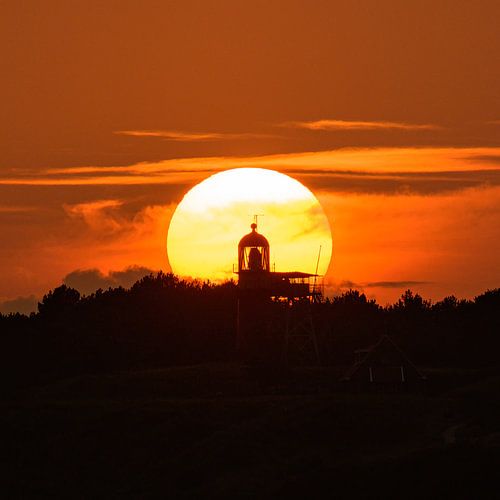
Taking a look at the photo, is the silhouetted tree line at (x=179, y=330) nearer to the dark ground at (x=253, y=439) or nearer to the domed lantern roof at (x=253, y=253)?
the domed lantern roof at (x=253, y=253)

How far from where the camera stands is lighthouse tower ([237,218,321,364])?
105m

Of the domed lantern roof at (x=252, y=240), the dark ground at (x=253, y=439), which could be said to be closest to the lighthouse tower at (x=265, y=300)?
the domed lantern roof at (x=252, y=240)

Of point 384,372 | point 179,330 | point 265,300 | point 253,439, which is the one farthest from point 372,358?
point 179,330

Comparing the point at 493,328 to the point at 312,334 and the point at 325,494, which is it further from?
the point at 325,494

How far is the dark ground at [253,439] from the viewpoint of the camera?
200ft

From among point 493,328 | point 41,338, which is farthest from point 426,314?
point 41,338

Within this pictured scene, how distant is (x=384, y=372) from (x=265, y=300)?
15694 mm

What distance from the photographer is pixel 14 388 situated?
336 feet

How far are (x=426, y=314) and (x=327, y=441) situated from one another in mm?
60471

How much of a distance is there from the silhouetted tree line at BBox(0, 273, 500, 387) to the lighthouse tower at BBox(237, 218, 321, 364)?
8.29ft

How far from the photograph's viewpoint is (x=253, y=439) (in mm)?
72375

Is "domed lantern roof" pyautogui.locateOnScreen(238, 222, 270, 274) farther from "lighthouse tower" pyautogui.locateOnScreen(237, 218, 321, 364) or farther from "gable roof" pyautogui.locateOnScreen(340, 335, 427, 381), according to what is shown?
"gable roof" pyautogui.locateOnScreen(340, 335, 427, 381)

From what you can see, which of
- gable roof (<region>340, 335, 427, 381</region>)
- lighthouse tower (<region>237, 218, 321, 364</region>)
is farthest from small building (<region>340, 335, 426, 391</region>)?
lighthouse tower (<region>237, 218, 321, 364</region>)

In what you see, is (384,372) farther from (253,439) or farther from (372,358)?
(253,439)
